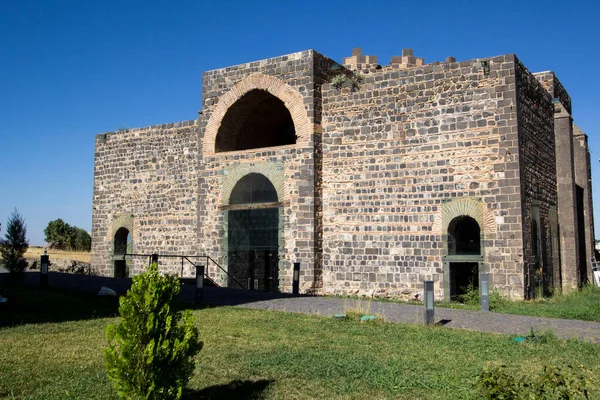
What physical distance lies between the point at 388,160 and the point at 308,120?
262 centimetres

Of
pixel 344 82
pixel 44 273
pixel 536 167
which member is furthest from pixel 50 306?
pixel 536 167

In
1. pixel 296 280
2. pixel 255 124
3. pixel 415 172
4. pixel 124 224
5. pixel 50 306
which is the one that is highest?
pixel 255 124

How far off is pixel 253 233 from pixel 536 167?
27.5 feet

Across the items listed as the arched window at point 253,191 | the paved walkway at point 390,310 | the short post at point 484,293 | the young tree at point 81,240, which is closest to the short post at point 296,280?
the paved walkway at point 390,310

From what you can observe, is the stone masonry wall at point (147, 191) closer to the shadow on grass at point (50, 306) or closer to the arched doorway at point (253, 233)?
the arched doorway at point (253, 233)

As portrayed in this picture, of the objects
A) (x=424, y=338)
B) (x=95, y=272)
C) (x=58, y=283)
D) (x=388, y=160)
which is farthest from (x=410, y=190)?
(x=95, y=272)

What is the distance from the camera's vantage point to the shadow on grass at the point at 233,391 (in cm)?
570

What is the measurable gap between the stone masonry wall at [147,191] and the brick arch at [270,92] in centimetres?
201

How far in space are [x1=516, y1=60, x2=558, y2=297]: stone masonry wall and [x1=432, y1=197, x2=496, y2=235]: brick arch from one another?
0.87 meters

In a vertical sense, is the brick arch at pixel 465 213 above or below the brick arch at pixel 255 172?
below

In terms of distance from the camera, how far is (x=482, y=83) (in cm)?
1394

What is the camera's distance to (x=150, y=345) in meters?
4.57

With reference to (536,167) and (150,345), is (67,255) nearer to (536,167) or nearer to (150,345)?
(536,167)

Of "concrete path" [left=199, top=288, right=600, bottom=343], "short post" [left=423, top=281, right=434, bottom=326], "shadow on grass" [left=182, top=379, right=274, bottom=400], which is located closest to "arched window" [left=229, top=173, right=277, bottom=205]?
"concrete path" [left=199, top=288, right=600, bottom=343]
